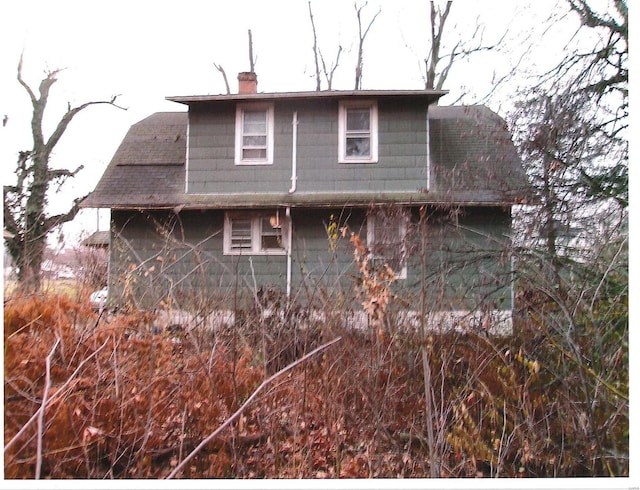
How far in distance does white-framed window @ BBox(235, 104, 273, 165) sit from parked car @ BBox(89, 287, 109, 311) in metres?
1.57

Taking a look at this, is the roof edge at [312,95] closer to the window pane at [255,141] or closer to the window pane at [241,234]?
the window pane at [255,141]

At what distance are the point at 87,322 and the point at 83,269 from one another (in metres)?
0.53

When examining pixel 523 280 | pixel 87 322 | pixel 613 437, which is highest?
pixel 523 280

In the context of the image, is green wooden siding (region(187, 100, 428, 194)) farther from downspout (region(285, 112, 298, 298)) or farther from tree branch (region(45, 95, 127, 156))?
tree branch (region(45, 95, 127, 156))

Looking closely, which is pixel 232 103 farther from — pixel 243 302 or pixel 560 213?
pixel 560 213

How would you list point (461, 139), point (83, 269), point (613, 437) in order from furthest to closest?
point (461, 139) < point (83, 269) < point (613, 437)

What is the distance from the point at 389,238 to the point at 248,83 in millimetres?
1541

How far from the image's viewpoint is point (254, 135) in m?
3.76

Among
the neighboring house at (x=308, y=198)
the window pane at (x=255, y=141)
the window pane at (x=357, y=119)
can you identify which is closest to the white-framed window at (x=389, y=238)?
the neighboring house at (x=308, y=198)

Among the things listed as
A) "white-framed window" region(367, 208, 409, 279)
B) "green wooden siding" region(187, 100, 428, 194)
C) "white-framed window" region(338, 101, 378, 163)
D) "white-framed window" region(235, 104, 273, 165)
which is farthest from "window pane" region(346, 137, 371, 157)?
"white-framed window" region(367, 208, 409, 279)

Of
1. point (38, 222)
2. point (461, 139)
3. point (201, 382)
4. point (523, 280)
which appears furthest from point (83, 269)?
point (461, 139)

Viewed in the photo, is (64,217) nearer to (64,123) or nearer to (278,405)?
(64,123)

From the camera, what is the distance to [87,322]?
7.45ft

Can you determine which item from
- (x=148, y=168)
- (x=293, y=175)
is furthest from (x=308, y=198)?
(x=148, y=168)
